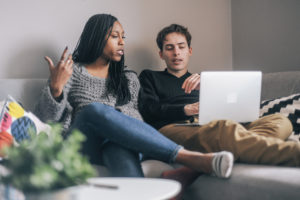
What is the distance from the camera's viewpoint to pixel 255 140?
109cm

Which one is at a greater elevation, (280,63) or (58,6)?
(58,6)

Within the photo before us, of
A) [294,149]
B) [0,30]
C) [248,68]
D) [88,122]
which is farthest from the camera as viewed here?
[248,68]

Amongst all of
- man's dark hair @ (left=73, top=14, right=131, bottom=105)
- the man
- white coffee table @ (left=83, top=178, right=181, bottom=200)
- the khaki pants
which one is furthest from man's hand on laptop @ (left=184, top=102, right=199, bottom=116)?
white coffee table @ (left=83, top=178, right=181, bottom=200)

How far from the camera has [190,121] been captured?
5.54ft

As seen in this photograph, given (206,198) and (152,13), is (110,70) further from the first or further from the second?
(206,198)

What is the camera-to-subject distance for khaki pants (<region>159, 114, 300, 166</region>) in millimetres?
1062

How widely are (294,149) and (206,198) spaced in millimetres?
344

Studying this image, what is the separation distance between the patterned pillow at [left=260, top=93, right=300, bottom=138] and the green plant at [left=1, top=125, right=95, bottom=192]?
1140mm

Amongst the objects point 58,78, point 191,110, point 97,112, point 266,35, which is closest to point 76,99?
point 58,78

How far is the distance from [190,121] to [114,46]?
587 mm

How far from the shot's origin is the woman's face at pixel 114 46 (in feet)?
5.67

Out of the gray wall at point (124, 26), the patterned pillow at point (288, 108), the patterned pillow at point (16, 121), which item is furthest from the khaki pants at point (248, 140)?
the gray wall at point (124, 26)

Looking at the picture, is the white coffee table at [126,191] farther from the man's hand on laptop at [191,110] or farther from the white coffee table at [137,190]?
the man's hand on laptop at [191,110]

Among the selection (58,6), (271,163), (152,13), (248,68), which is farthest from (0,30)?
(248,68)
